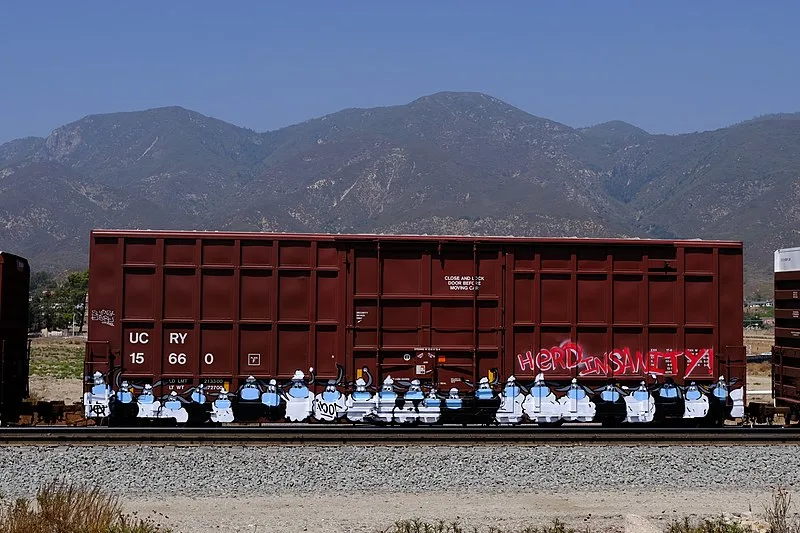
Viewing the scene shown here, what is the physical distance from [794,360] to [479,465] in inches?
310

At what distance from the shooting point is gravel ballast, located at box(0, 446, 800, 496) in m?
14.4

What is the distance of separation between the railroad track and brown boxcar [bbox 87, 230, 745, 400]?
1061 mm

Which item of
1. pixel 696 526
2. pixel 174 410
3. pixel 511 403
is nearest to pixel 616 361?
pixel 511 403

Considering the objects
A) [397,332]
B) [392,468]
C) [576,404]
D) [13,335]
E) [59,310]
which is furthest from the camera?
[59,310]

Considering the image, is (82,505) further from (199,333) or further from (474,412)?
(474,412)

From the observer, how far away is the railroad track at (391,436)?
16.6m

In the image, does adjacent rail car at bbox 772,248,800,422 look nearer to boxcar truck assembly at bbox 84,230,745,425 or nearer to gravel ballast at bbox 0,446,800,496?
boxcar truck assembly at bbox 84,230,745,425

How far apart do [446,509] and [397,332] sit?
5590 mm

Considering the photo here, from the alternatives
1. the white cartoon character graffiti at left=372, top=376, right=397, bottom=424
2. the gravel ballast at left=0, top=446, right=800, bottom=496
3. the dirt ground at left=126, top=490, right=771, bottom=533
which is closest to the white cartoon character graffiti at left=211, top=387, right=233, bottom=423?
the gravel ballast at left=0, top=446, right=800, bottom=496

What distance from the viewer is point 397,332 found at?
18156mm

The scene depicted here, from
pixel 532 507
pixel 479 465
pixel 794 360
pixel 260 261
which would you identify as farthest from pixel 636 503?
pixel 260 261

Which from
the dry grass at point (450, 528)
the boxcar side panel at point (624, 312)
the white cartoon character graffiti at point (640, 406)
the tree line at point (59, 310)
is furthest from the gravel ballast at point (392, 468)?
the tree line at point (59, 310)

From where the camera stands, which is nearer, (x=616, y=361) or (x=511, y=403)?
(x=511, y=403)

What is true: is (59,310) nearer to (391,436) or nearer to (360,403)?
(360,403)
